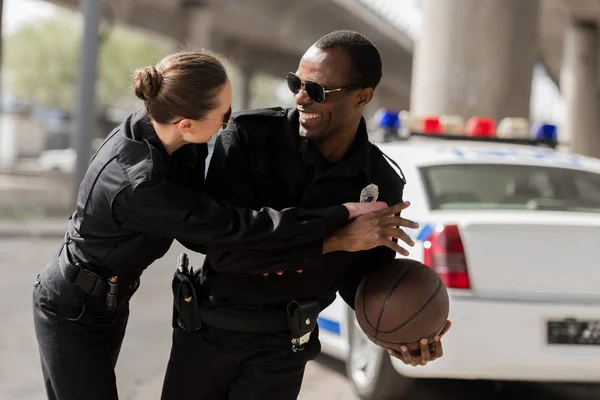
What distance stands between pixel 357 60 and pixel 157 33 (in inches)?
1608

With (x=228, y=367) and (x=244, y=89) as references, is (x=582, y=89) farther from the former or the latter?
(x=228, y=367)

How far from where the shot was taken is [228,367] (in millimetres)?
2830

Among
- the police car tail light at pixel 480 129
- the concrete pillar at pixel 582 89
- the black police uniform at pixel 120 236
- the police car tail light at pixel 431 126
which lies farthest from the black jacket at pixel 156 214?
the concrete pillar at pixel 582 89

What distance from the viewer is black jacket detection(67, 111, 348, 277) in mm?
2662

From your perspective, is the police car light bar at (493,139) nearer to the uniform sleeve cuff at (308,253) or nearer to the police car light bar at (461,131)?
the police car light bar at (461,131)

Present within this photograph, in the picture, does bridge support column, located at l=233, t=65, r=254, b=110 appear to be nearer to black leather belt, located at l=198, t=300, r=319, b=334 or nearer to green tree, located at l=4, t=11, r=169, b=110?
green tree, located at l=4, t=11, r=169, b=110

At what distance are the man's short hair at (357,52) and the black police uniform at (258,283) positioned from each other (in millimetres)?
227

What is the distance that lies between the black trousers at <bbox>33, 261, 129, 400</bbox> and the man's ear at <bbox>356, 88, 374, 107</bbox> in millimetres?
1003

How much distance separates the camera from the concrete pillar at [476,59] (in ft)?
42.2

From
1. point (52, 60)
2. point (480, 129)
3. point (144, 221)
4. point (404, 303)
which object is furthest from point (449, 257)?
point (52, 60)

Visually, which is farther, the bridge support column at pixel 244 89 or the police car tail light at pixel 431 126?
the bridge support column at pixel 244 89

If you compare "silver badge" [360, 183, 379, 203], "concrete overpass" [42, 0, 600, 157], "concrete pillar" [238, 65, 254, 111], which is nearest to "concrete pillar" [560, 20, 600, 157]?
"concrete overpass" [42, 0, 600, 157]

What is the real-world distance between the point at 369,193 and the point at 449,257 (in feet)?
7.09

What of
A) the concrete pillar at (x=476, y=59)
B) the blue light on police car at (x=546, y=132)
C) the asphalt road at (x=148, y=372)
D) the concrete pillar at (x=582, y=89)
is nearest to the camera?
the asphalt road at (x=148, y=372)
